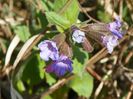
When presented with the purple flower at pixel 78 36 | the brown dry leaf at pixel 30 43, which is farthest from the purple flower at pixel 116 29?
the brown dry leaf at pixel 30 43

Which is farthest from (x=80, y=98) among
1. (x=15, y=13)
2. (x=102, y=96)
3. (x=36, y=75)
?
(x=15, y=13)

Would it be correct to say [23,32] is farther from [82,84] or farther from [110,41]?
[110,41]

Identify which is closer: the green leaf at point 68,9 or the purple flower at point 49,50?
the purple flower at point 49,50

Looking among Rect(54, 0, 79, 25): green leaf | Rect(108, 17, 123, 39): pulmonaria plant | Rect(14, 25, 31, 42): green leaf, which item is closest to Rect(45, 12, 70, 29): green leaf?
Rect(54, 0, 79, 25): green leaf

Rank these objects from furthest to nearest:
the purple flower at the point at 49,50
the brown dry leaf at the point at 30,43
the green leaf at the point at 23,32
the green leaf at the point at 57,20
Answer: the green leaf at the point at 23,32 < the brown dry leaf at the point at 30,43 < the green leaf at the point at 57,20 < the purple flower at the point at 49,50

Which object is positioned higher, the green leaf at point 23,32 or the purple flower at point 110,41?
the green leaf at point 23,32

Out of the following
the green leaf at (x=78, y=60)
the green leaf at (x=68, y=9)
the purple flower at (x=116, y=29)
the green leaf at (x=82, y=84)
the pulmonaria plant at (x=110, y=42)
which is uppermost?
the green leaf at (x=68, y=9)

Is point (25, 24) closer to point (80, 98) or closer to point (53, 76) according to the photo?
point (53, 76)

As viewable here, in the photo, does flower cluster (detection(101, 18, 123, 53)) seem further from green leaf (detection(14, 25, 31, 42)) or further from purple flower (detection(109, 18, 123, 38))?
green leaf (detection(14, 25, 31, 42))

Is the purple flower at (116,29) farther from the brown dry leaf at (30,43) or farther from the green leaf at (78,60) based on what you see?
the brown dry leaf at (30,43)
